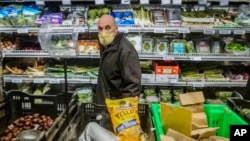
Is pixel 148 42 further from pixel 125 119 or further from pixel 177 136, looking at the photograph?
pixel 177 136

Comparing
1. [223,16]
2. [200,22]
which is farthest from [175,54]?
[223,16]

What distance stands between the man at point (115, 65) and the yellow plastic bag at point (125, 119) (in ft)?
2.67

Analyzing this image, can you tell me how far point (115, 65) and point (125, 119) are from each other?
3.60 ft

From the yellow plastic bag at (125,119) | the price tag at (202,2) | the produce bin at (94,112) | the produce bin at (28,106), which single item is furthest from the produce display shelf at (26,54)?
the yellow plastic bag at (125,119)

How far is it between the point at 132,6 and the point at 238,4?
1.40 m

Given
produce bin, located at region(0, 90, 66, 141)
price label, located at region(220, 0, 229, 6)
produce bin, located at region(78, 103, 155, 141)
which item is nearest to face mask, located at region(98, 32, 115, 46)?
produce bin, located at region(0, 90, 66, 141)

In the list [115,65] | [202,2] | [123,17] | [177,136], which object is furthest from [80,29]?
[177,136]

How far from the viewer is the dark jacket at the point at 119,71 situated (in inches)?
104

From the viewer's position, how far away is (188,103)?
1.95 metres

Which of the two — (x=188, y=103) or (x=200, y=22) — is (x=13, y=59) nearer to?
(x=200, y=22)

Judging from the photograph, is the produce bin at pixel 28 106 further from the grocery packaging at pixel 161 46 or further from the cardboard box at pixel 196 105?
the grocery packaging at pixel 161 46

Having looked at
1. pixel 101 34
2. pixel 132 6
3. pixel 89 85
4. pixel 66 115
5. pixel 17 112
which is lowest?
pixel 89 85

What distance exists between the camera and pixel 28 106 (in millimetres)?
2322

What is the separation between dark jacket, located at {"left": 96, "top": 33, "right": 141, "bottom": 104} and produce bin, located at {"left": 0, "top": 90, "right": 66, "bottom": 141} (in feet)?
1.98
